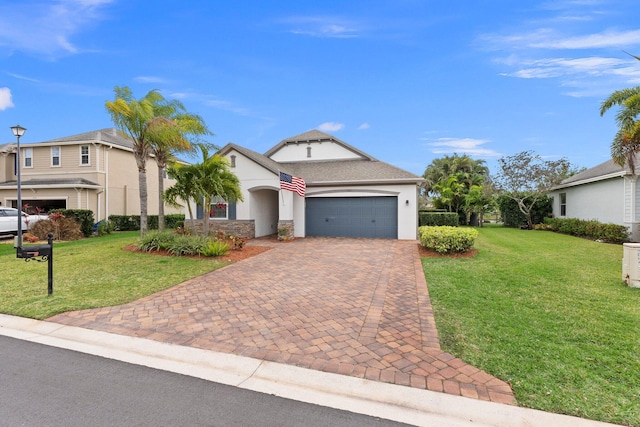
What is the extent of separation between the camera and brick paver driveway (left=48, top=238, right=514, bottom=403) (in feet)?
11.5

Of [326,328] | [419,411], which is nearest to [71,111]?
[326,328]

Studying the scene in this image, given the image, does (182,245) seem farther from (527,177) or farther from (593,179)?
(527,177)

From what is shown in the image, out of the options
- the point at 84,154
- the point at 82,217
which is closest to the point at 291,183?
the point at 82,217

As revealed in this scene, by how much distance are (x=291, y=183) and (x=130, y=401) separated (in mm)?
12128

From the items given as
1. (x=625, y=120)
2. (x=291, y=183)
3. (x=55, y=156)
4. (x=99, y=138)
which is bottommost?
(x=291, y=183)

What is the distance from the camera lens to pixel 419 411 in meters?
Answer: 2.82

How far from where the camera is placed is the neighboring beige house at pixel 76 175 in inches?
774

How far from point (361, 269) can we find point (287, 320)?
4.29 m

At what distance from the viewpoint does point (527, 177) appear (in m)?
22.8

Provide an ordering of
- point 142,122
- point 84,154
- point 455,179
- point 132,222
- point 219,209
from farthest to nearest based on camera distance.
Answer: point 455,179
point 132,222
point 84,154
point 219,209
point 142,122

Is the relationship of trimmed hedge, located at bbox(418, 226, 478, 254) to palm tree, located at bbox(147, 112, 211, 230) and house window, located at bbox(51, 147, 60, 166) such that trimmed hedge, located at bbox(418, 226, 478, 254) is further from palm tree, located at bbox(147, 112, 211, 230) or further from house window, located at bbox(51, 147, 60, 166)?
house window, located at bbox(51, 147, 60, 166)

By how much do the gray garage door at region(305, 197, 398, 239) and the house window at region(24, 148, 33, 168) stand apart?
2021 cm

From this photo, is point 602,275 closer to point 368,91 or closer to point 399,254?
point 399,254

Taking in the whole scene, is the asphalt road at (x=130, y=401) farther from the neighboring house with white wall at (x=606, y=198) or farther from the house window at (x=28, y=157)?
the house window at (x=28, y=157)
